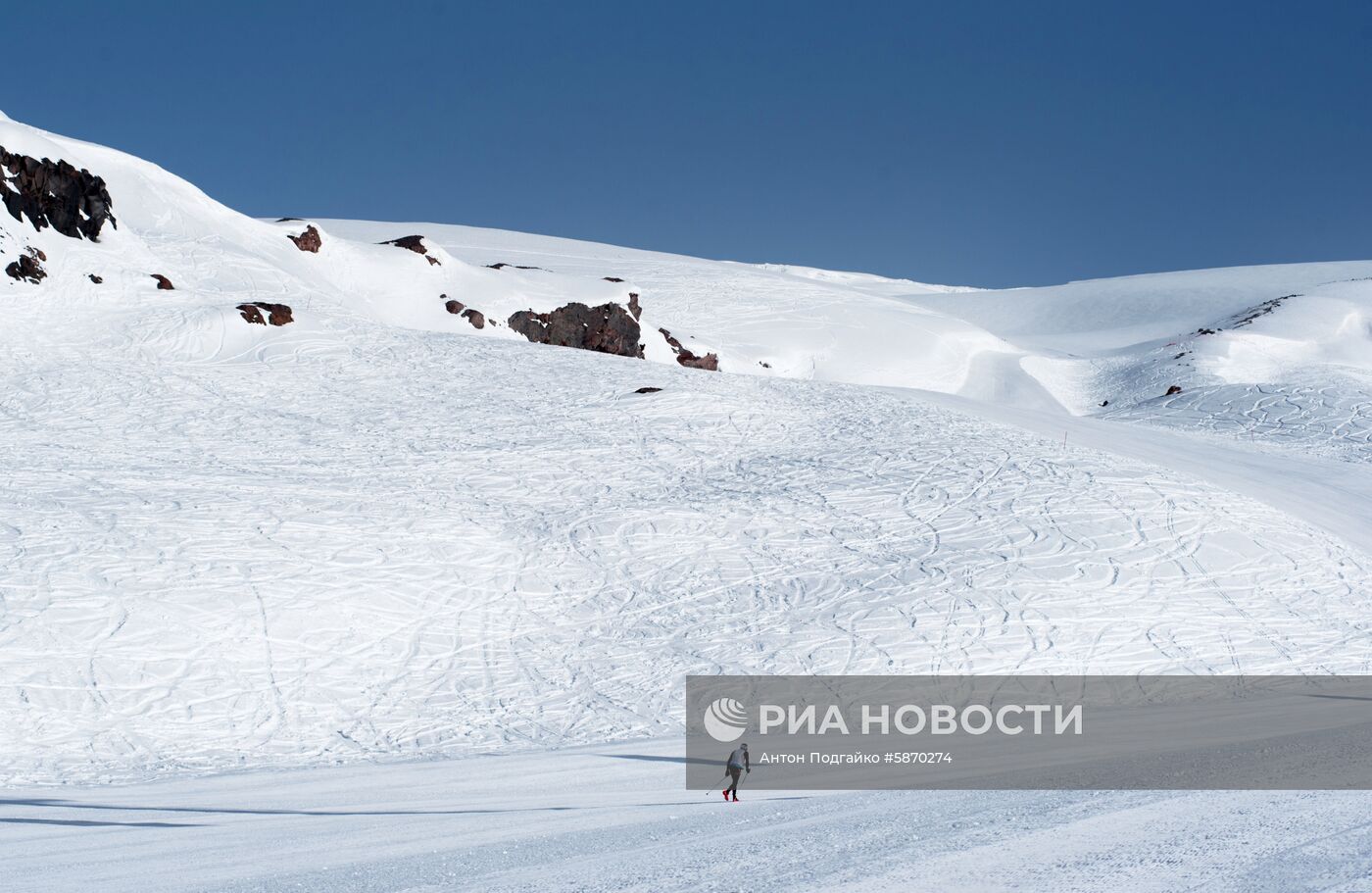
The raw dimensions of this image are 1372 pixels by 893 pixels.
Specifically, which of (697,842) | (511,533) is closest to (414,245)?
(511,533)

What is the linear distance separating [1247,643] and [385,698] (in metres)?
11.3

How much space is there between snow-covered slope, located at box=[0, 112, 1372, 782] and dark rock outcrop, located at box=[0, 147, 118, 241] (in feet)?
1.94

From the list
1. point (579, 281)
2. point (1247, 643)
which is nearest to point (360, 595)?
point (1247, 643)

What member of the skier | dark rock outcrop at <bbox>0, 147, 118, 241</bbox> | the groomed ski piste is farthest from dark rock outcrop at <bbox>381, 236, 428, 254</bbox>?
the skier

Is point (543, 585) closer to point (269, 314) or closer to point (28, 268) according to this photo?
point (269, 314)

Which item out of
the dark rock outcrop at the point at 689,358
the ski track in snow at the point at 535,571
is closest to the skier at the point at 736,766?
the ski track in snow at the point at 535,571

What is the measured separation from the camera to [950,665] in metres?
14.9

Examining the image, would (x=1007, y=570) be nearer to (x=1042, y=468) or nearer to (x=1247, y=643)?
(x=1247, y=643)

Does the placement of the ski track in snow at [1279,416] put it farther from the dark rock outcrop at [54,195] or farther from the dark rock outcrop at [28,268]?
the dark rock outcrop at [54,195]

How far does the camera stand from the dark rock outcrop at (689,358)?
48469mm

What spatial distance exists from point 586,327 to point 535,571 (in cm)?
2926

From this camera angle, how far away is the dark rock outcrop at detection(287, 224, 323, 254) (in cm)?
4322

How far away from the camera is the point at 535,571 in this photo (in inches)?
691

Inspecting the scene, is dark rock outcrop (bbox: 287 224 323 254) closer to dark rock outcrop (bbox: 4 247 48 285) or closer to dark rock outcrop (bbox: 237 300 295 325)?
dark rock outcrop (bbox: 4 247 48 285)
